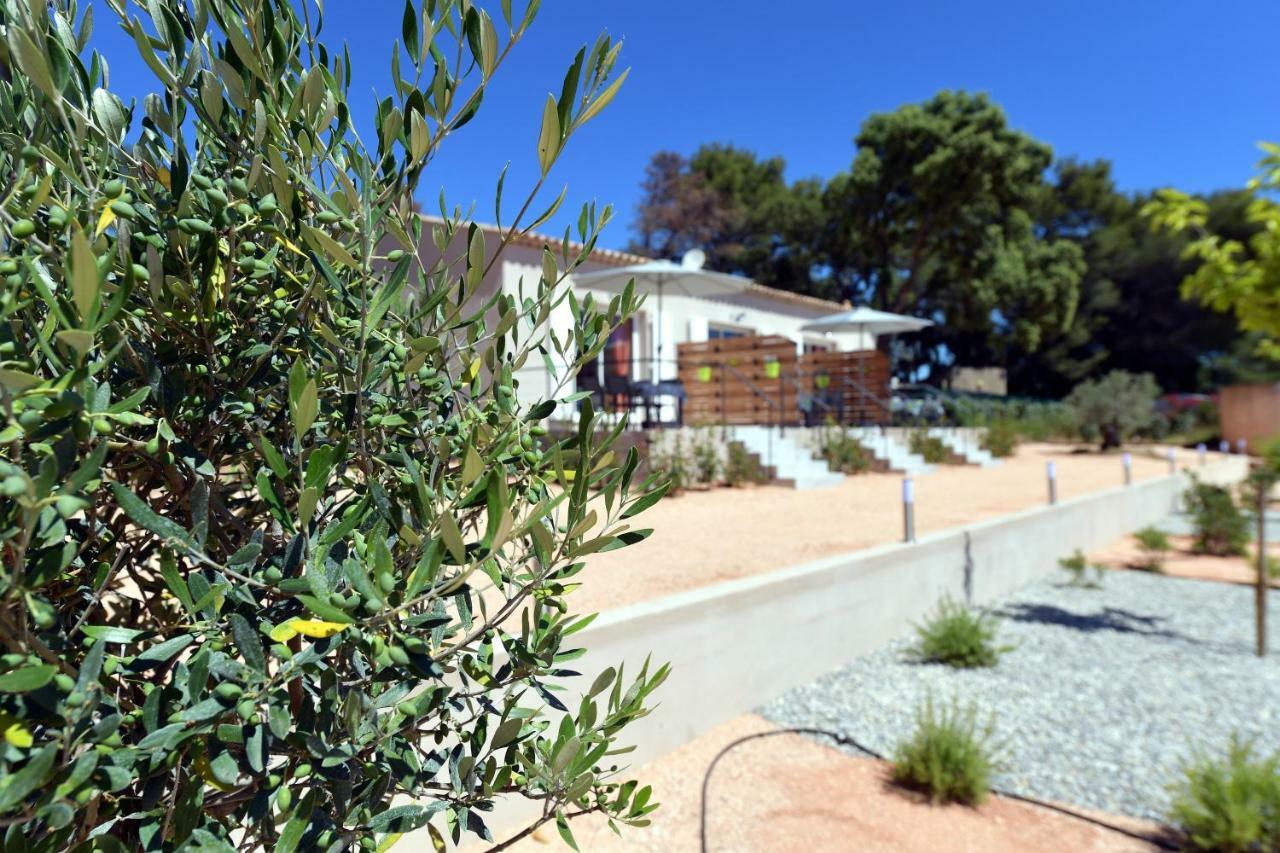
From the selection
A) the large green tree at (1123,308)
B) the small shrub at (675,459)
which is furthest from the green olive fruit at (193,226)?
the large green tree at (1123,308)

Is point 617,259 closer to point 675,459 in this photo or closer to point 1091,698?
point 675,459

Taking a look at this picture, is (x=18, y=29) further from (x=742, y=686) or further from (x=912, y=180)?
(x=912, y=180)

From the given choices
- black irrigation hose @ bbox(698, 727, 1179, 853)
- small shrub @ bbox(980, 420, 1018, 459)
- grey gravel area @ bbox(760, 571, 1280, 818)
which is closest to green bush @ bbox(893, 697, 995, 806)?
black irrigation hose @ bbox(698, 727, 1179, 853)

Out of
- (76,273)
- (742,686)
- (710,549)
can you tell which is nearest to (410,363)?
(76,273)

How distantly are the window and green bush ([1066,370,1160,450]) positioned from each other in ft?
34.7

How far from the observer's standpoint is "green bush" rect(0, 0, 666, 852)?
2.63ft

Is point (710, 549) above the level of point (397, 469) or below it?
below

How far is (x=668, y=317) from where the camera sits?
1516 centimetres

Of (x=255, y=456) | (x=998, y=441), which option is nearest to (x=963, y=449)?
(x=998, y=441)

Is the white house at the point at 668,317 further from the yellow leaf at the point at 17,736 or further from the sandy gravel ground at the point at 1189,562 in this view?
the yellow leaf at the point at 17,736

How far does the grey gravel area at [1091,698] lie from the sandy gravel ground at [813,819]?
0.33 metres

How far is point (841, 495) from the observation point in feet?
33.0

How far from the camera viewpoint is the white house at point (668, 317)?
11.5 metres

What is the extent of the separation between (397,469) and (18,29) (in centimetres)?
67
